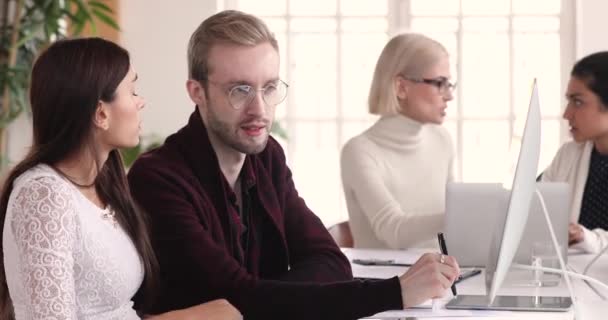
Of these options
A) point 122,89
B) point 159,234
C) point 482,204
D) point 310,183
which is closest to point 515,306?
point 482,204

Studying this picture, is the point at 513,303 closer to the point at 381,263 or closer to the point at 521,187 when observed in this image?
the point at 521,187

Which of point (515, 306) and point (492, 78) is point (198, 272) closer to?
→ point (515, 306)

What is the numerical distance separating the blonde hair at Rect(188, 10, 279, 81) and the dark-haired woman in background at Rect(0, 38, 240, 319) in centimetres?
35

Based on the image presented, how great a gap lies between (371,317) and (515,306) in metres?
0.35

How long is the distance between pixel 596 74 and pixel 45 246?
8.25ft

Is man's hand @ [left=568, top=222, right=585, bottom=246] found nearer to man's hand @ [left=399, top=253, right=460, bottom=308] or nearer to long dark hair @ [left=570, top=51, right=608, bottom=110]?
long dark hair @ [left=570, top=51, right=608, bottom=110]

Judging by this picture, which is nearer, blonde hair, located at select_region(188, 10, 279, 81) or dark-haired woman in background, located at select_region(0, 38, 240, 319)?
dark-haired woman in background, located at select_region(0, 38, 240, 319)

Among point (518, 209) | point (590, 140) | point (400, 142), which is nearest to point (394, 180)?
point (400, 142)

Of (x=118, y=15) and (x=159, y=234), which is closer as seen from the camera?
(x=159, y=234)

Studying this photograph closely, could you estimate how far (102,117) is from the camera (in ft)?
6.86

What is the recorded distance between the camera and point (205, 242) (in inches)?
91.7

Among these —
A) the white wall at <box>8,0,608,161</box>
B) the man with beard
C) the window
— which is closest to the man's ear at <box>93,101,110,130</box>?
the man with beard

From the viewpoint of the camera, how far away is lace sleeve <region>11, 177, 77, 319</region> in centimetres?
191

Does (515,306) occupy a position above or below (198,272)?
below
